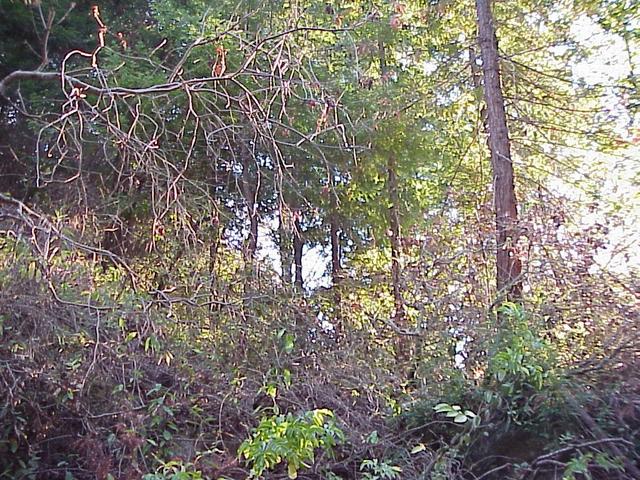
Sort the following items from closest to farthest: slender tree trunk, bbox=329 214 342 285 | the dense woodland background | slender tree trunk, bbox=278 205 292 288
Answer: the dense woodland background < slender tree trunk, bbox=278 205 292 288 < slender tree trunk, bbox=329 214 342 285

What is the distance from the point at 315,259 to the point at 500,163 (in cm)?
341

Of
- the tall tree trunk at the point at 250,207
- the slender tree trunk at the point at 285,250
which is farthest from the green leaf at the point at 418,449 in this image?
the slender tree trunk at the point at 285,250

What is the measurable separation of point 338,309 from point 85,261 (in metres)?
2.73

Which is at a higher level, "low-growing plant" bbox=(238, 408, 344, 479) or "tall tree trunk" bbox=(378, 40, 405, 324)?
"tall tree trunk" bbox=(378, 40, 405, 324)

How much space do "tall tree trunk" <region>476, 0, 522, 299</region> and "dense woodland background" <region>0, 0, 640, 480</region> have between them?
0.10ft

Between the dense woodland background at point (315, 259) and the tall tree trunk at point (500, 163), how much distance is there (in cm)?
3

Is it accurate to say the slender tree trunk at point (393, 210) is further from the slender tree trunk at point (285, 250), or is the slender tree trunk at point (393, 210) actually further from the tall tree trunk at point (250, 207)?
the tall tree trunk at point (250, 207)

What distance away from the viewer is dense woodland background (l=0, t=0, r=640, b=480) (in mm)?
4430

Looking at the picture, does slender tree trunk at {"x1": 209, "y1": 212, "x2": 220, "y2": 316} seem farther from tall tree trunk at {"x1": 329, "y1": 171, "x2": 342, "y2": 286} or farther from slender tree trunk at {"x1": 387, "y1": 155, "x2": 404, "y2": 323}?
tall tree trunk at {"x1": 329, "y1": 171, "x2": 342, "y2": 286}

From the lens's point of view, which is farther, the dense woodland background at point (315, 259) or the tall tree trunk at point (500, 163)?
the tall tree trunk at point (500, 163)

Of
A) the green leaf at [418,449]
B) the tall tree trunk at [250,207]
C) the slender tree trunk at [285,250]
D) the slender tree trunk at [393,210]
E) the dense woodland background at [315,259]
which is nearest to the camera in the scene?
the dense woodland background at [315,259]

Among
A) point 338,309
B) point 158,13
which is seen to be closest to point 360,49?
point 158,13

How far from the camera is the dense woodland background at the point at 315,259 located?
14.5 ft

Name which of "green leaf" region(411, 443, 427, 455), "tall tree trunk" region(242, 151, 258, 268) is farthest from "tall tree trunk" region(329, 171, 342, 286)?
"green leaf" region(411, 443, 427, 455)
